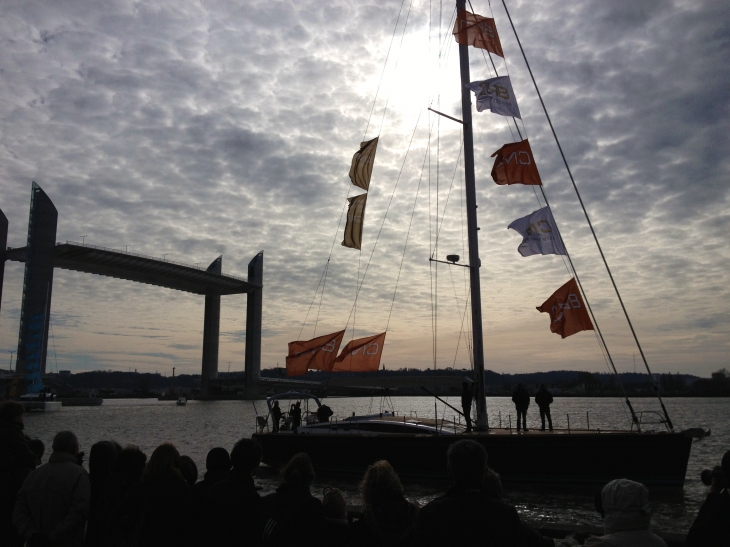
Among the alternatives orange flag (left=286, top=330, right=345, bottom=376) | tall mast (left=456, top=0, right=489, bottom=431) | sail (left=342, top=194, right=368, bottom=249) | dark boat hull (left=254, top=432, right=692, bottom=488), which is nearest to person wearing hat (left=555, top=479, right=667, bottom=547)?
dark boat hull (left=254, top=432, right=692, bottom=488)

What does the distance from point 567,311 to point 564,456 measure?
2.78 metres

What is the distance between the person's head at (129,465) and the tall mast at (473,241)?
9.68m

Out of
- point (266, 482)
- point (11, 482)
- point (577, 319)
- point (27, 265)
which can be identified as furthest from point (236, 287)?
point (11, 482)

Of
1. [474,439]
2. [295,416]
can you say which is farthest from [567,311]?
[295,416]

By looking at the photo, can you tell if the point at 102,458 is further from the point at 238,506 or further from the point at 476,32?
the point at 476,32

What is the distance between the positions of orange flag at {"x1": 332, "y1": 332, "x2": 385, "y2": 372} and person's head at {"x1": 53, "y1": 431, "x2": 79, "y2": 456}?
9.56 metres

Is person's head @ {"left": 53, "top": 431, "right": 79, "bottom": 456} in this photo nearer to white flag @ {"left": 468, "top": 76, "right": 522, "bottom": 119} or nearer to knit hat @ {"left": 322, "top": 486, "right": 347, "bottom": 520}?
knit hat @ {"left": 322, "top": 486, "right": 347, "bottom": 520}

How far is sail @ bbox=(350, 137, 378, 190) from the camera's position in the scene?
47.7ft

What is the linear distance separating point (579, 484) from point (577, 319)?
3.12 metres

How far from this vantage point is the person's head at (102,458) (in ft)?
13.1

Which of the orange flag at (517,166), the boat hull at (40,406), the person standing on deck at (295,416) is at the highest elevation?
the orange flag at (517,166)

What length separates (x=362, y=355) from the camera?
43.6 ft

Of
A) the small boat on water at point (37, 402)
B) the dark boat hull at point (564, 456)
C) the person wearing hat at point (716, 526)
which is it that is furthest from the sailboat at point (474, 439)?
the small boat on water at point (37, 402)

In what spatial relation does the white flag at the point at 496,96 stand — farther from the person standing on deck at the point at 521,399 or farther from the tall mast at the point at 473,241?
the person standing on deck at the point at 521,399
